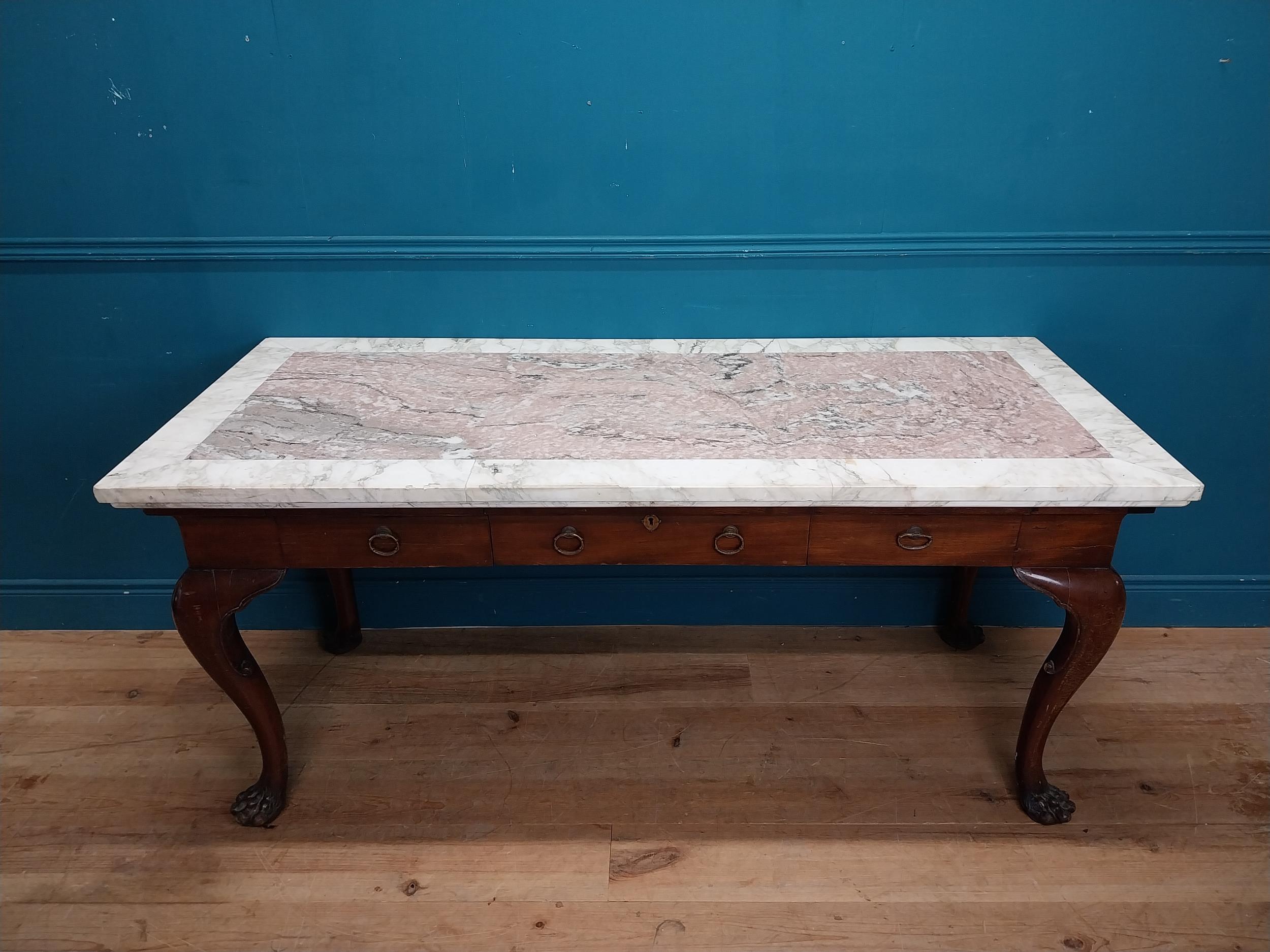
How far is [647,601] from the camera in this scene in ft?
8.73

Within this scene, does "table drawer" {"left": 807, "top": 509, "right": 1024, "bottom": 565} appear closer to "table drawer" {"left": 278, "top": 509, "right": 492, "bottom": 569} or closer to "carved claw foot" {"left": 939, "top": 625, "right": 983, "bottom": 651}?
"table drawer" {"left": 278, "top": 509, "right": 492, "bottom": 569}

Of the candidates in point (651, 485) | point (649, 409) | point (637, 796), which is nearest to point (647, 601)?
point (637, 796)

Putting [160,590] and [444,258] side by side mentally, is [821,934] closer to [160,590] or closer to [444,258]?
[444,258]

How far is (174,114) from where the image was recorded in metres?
2.13

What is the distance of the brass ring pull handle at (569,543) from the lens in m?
1.76

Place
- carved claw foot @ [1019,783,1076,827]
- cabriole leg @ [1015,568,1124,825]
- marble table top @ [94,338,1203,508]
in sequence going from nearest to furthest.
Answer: marble table top @ [94,338,1203,508] → cabriole leg @ [1015,568,1124,825] → carved claw foot @ [1019,783,1076,827]

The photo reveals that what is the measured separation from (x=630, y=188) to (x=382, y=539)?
1080 millimetres

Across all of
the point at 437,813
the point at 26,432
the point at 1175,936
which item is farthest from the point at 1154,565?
the point at 26,432

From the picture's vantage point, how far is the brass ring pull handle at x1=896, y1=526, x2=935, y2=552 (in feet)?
5.74

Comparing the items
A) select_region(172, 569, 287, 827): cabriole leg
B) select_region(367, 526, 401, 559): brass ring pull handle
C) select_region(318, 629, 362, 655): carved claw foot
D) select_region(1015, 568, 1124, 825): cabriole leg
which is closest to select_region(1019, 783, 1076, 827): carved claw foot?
select_region(1015, 568, 1124, 825): cabriole leg

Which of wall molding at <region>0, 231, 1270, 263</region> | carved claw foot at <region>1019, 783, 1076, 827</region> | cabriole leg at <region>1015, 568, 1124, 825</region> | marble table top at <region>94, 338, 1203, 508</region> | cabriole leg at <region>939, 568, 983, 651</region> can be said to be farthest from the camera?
cabriole leg at <region>939, 568, 983, 651</region>

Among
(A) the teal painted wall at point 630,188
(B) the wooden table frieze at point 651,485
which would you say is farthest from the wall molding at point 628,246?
(B) the wooden table frieze at point 651,485

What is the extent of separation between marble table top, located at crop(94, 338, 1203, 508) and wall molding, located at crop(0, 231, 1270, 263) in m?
0.23

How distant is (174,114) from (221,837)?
5.77ft
